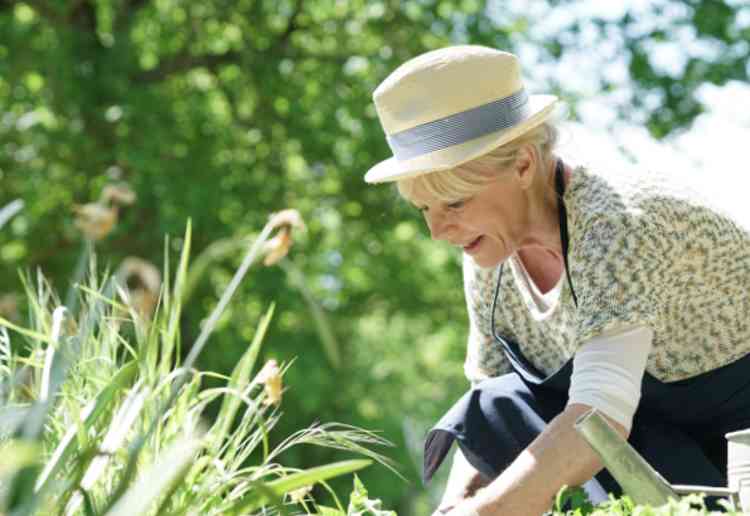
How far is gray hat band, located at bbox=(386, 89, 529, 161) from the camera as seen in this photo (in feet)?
7.86

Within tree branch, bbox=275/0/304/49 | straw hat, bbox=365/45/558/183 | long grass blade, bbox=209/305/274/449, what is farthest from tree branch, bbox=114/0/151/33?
long grass blade, bbox=209/305/274/449

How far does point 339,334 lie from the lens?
34.3 ft

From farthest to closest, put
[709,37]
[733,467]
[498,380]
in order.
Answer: [709,37]
[498,380]
[733,467]

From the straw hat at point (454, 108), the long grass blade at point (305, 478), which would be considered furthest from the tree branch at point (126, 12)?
the long grass blade at point (305, 478)

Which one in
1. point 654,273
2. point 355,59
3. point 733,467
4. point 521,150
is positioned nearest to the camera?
point 733,467

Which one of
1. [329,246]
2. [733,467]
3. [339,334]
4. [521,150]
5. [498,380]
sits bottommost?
[339,334]

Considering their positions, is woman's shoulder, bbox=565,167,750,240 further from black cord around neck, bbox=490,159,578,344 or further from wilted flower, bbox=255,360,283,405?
wilted flower, bbox=255,360,283,405

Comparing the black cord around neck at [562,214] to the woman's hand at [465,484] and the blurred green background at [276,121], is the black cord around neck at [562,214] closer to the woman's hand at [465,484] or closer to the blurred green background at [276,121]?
the woman's hand at [465,484]

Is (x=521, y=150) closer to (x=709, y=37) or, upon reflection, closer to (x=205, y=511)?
(x=205, y=511)

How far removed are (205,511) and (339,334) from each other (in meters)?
8.55

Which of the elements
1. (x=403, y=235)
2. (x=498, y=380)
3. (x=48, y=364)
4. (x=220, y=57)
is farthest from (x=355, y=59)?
(x=48, y=364)

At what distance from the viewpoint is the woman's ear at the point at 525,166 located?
7.99ft

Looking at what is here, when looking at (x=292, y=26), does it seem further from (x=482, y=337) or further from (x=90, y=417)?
(x=90, y=417)

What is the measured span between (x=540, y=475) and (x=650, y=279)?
18.7 inches
